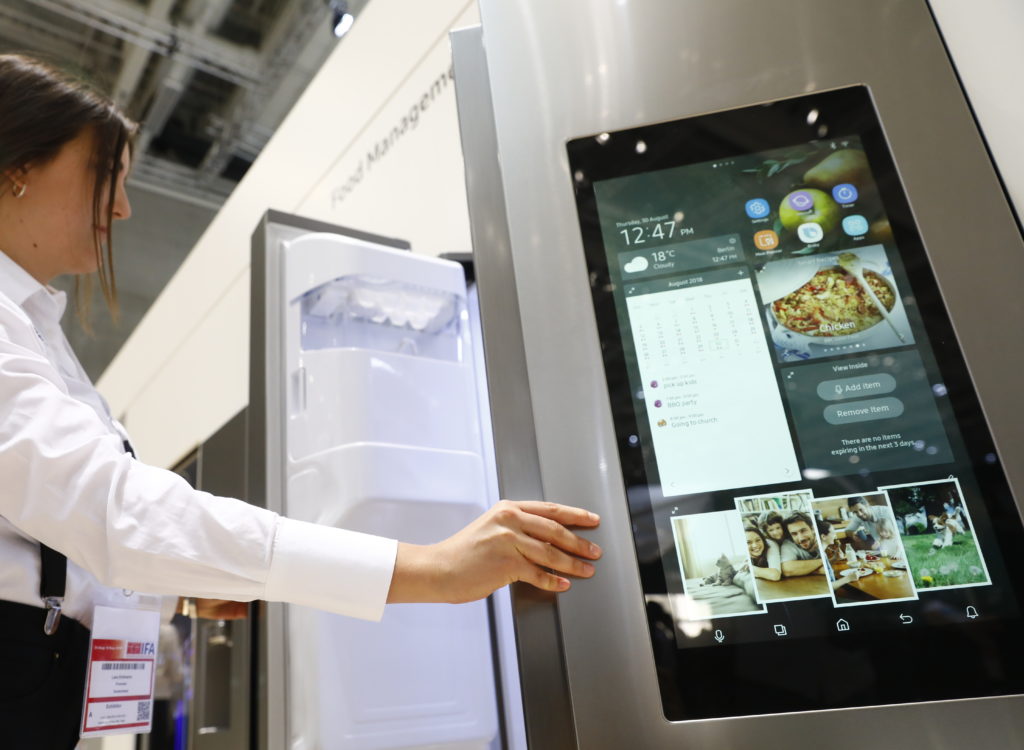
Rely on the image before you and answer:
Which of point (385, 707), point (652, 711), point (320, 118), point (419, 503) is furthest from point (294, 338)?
point (320, 118)

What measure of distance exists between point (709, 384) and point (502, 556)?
0.99 ft

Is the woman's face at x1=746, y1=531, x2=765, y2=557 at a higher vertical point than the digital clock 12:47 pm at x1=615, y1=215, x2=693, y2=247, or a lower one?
lower

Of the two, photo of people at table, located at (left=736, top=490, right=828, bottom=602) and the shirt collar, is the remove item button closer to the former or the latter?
photo of people at table, located at (left=736, top=490, right=828, bottom=602)

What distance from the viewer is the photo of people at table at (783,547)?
2.70 feet

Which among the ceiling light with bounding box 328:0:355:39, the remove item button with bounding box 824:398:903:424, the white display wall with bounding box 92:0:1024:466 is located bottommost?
the remove item button with bounding box 824:398:903:424

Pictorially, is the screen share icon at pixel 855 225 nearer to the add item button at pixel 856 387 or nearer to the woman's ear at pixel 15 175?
the add item button at pixel 856 387

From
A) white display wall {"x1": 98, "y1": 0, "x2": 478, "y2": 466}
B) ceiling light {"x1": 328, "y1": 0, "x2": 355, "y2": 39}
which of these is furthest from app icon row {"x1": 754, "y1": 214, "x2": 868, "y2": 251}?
ceiling light {"x1": 328, "y1": 0, "x2": 355, "y2": 39}

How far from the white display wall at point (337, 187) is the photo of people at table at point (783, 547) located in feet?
3.65

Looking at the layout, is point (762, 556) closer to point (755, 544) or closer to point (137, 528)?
point (755, 544)

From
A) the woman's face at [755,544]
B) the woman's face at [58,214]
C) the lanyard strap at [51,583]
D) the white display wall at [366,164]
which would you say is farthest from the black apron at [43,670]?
the white display wall at [366,164]

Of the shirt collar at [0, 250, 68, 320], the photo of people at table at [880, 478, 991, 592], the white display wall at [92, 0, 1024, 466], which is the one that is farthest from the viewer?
the shirt collar at [0, 250, 68, 320]

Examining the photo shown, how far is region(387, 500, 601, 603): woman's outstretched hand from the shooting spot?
0.86 meters

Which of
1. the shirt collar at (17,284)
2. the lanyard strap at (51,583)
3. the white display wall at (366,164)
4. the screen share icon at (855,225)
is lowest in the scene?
the lanyard strap at (51,583)

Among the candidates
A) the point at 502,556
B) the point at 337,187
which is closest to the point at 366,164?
the point at 337,187
